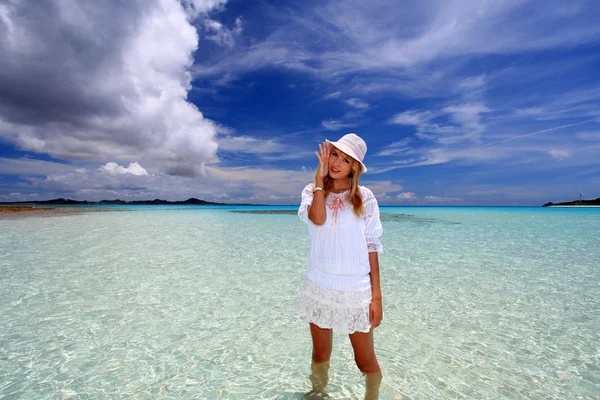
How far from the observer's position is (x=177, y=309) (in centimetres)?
555

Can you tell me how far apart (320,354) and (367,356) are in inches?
18.1

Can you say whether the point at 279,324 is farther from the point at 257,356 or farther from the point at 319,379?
the point at 319,379

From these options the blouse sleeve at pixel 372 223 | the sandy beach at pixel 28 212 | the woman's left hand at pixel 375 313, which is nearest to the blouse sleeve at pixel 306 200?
the blouse sleeve at pixel 372 223

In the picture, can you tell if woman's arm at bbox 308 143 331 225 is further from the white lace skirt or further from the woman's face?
the white lace skirt

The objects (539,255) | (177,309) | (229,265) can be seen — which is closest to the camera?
(177,309)

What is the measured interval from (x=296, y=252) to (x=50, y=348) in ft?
25.6

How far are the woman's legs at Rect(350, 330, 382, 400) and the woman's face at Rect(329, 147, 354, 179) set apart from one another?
1.32m

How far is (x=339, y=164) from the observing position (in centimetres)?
244

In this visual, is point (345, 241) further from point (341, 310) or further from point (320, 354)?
point (320, 354)

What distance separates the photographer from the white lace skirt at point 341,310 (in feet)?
8.01

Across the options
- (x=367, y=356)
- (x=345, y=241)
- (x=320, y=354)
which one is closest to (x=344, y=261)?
(x=345, y=241)

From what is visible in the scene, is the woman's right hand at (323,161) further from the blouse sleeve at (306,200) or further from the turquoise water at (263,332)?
the turquoise water at (263,332)

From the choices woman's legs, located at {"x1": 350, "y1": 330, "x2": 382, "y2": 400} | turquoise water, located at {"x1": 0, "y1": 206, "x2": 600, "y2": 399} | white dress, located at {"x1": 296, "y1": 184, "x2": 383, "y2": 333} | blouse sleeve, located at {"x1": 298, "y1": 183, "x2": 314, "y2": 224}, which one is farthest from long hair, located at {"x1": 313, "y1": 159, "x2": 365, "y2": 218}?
turquoise water, located at {"x1": 0, "y1": 206, "x2": 600, "y2": 399}

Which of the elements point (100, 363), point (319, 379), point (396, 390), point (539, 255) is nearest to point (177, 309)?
point (100, 363)
